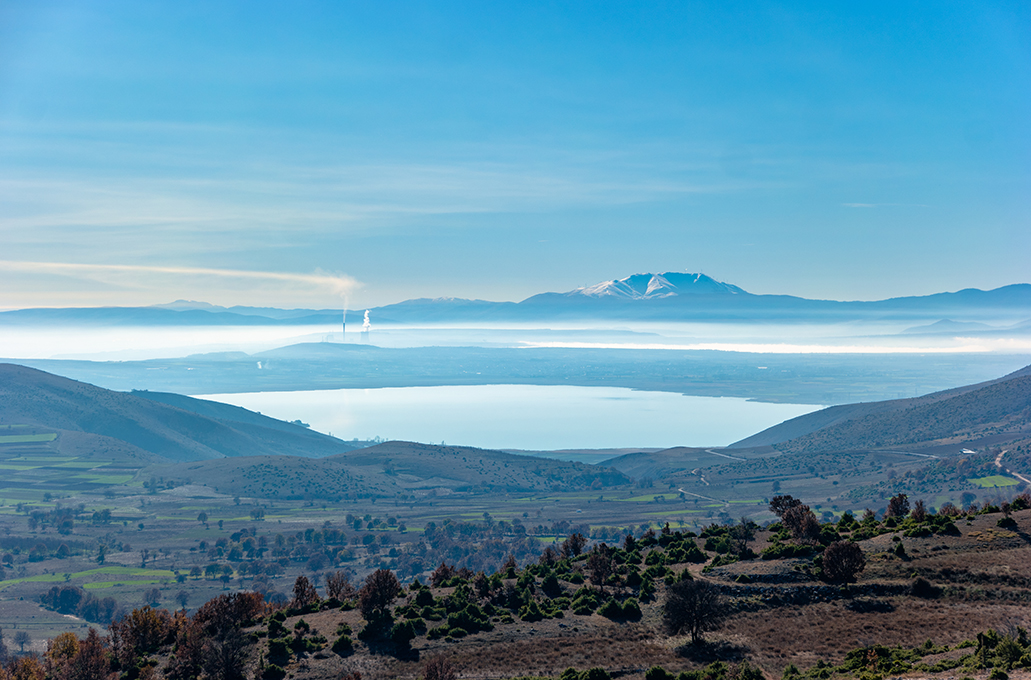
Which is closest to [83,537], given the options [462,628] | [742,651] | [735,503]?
[735,503]

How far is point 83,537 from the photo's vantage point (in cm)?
18200

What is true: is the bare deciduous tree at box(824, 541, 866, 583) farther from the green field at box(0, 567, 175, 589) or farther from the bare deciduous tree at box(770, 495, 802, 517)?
the green field at box(0, 567, 175, 589)

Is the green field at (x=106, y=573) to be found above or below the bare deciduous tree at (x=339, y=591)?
below

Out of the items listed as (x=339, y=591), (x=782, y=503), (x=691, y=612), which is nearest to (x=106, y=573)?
(x=339, y=591)

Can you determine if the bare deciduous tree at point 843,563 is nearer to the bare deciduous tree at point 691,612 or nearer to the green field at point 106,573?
the bare deciduous tree at point 691,612

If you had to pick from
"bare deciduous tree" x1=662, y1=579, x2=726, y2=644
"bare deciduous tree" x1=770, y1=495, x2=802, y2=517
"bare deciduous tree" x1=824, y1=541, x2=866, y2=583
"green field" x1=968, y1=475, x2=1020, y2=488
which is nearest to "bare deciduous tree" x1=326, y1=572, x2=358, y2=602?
"bare deciduous tree" x1=662, y1=579, x2=726, y2=644

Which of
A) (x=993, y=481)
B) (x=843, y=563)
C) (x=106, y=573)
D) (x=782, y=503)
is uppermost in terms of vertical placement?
(x=843, y=563)

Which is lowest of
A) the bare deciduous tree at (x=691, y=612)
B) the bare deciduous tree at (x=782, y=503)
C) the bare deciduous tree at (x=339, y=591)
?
the bare deciduous tree at (x=339, y=591)

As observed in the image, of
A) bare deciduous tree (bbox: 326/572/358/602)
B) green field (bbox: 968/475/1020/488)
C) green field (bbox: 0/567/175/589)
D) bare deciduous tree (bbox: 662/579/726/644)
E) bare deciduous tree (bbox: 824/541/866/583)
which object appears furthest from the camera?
green field (bbox: 968/475/1020/488)

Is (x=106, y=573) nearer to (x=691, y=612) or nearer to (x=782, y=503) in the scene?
(x=782, y=503)

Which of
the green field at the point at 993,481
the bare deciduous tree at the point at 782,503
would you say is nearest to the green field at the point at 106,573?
the bare deciduous tree at the point at 782,503

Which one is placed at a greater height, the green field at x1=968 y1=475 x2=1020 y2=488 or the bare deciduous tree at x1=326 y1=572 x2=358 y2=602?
the bare deciduous tree at x1=326 y1=572 x2=358 y2=602

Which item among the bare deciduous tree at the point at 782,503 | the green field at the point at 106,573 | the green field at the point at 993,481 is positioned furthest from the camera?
the green field at the point at 993,481

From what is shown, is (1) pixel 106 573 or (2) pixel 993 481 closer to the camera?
(1) pixel 106 573
